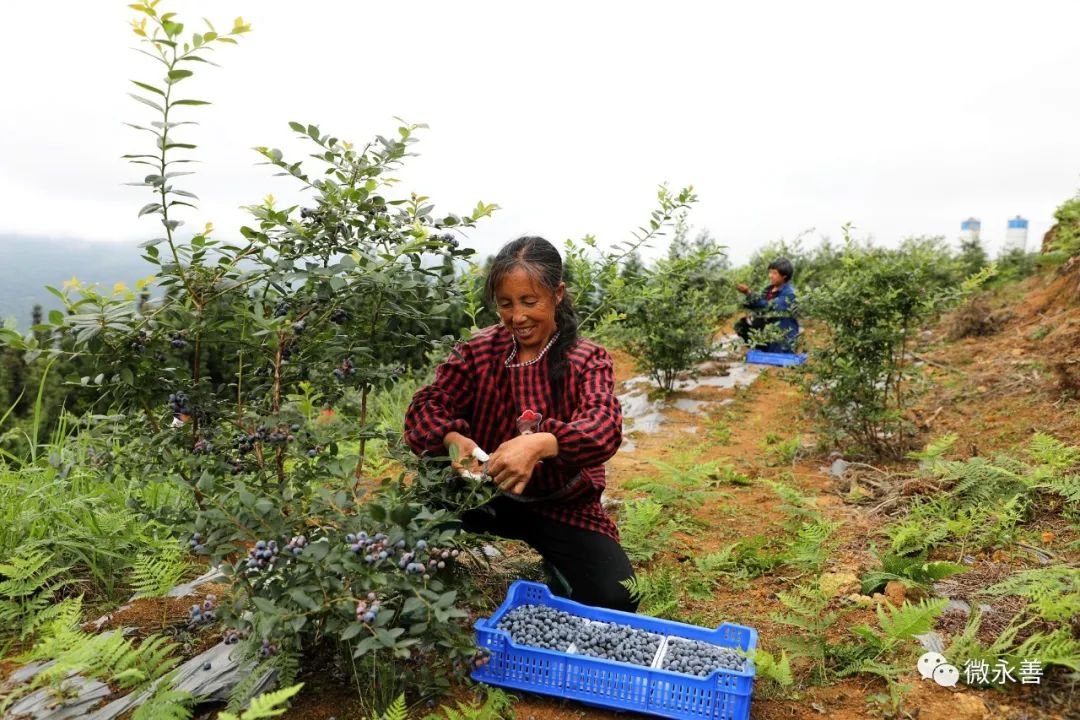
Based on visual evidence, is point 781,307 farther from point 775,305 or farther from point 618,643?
point 618,643

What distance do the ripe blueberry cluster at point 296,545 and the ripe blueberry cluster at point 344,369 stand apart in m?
0.62

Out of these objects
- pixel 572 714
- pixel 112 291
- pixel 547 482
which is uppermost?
pixel 112 291

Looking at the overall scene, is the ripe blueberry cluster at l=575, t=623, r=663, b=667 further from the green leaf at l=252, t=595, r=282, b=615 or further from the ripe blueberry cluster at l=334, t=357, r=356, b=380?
the ripe blueberry cluster at l=334, t=357, r=356, b=380

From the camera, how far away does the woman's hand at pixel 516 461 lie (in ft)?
7.72

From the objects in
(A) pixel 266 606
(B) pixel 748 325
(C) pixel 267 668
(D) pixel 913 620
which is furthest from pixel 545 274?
(B) pixel 748 325

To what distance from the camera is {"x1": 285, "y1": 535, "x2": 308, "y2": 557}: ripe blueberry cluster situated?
197cm

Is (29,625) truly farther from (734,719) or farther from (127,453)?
(734,719)

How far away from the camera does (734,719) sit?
7.18 ft

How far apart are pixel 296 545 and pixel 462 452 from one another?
0.74 metres

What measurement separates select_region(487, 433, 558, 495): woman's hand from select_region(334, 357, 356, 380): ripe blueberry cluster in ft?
1.82

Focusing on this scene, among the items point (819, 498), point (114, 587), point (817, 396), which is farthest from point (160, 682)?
point (817, 396)

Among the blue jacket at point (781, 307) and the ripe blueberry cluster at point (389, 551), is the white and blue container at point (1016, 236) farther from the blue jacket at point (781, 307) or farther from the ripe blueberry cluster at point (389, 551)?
the ripe blueberry cluster at point (389, 551)

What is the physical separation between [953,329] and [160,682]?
9.08 meters

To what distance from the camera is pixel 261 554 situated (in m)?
1.93
